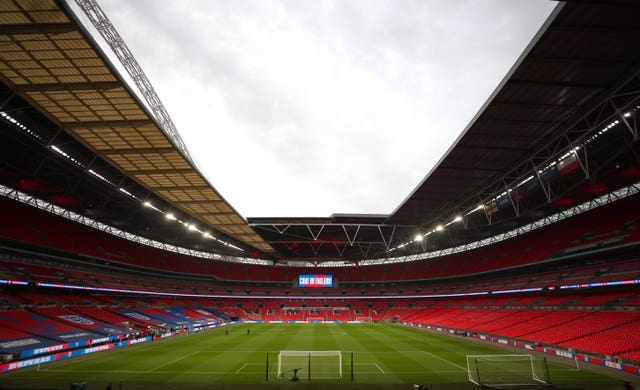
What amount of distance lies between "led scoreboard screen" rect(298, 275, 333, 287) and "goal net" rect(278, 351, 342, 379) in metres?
46.8

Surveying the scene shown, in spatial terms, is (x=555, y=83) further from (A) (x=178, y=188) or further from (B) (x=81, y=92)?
(A) (x=178, y=188)

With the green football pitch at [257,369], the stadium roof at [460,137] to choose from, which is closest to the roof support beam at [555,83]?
the stadium roof at [460,137]

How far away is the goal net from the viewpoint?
700 inches

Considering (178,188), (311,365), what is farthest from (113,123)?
(311,365)

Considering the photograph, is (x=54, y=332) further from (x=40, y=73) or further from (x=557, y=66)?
(x=557, y=66)

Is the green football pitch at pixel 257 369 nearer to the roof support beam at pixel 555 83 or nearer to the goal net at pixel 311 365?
the goal net at pixel 311 365

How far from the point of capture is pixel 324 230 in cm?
5178

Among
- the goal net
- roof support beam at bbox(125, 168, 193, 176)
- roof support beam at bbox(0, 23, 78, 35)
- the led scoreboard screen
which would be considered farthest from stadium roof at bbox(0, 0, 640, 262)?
the led scoreboard screen

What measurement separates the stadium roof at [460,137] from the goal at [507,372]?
36.8 ft

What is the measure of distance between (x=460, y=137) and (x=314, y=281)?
55.6 m

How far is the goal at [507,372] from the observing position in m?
16.0

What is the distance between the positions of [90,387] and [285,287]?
189 feet

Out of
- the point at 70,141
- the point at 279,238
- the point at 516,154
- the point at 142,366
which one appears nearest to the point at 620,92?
the point at 516,154

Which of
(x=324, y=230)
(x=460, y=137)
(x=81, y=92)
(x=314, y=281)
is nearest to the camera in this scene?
(x=81, y=92)
